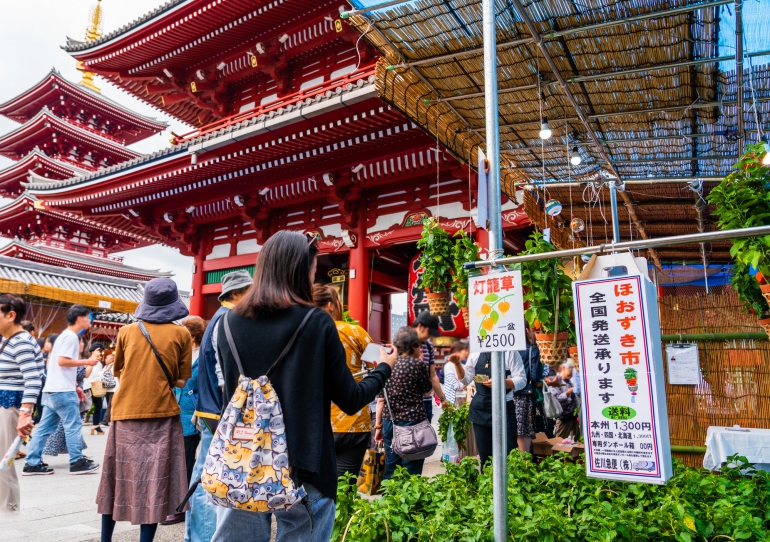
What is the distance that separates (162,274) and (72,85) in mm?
9034

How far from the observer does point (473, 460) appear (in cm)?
365

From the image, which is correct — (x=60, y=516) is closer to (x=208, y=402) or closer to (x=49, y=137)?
(x=208, y=402)

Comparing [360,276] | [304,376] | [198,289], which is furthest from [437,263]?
[198,289]

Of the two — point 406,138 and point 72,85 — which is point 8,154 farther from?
point 406,138

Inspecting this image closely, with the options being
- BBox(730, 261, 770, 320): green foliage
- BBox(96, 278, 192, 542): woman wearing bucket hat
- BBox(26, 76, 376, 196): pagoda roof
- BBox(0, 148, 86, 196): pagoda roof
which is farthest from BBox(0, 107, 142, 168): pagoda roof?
BBox(730, 261, 770, 320): green foliage

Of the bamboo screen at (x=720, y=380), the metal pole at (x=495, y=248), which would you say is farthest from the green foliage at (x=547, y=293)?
the bamboo screen at (x=720, y=380)

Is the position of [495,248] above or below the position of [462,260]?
below

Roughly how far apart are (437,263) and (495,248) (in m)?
1.90

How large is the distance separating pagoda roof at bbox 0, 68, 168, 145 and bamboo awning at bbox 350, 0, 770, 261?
2138cm

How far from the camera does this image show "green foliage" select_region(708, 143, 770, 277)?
8.76 feet

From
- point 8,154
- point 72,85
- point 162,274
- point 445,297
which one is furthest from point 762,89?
point 8,154

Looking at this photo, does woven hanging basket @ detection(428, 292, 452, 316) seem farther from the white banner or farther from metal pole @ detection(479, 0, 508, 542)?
the white banner

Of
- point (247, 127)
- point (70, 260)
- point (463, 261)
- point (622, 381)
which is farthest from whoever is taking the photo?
→ point (70, 260)

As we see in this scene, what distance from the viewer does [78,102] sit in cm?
2130
